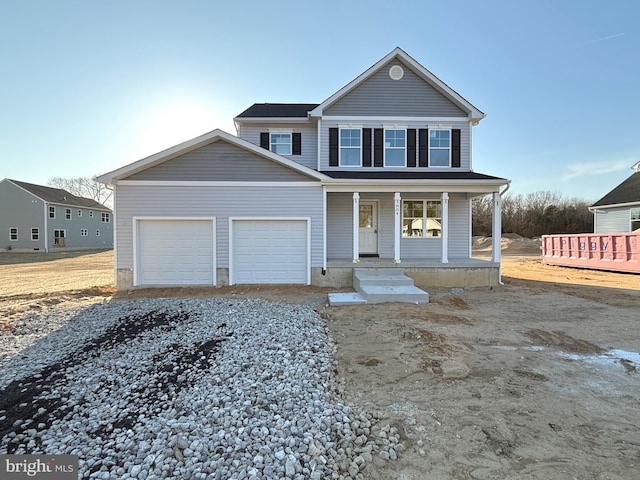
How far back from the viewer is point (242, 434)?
2.77 meters

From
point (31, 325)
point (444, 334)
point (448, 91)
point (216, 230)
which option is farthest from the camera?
point (448, 91)

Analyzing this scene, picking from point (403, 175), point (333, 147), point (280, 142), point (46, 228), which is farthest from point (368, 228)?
point (46, 228)

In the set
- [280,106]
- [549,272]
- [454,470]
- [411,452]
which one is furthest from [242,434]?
[549,272]

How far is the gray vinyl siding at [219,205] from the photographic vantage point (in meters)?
9.78

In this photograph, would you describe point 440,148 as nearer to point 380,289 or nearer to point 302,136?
point 302,136

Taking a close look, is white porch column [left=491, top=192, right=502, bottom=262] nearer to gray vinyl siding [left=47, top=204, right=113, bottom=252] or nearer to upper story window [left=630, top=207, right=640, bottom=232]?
upper story window [left=630, top=207, right=640, bottom=232]

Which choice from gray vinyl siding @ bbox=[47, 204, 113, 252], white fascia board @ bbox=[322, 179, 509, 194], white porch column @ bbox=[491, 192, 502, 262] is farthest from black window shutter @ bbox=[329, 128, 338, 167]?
gray vinyl siding @ bbox=[47, 204, 113, 252]

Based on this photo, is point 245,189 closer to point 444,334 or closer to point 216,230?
point 216,230

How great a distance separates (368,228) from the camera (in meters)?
12.4

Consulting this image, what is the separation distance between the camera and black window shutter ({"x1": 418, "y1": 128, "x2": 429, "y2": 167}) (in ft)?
39.4

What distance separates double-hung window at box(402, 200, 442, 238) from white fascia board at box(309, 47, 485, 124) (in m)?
3.53

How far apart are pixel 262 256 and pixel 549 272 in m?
13.3

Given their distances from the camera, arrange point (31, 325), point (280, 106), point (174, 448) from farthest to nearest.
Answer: point (280, 106) → point (31, 325) → point (174, 448)

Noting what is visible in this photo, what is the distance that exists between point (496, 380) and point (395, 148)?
9.63 meters
